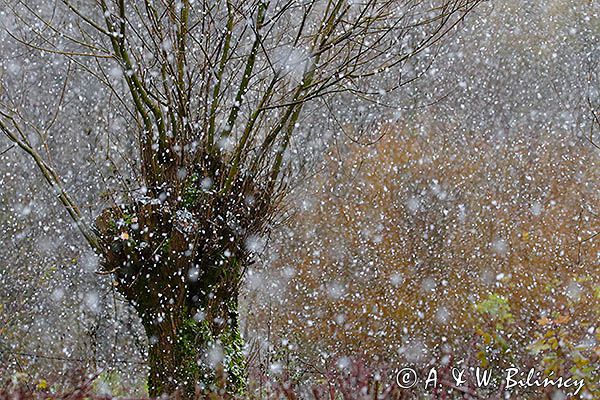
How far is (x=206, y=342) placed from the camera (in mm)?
5039

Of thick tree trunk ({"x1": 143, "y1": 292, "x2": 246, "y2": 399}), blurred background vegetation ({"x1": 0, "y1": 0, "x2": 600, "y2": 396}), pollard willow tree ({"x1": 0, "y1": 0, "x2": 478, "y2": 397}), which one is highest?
blurred background vegetation ({"x1": 0, "y1": 0, "x2": 600, "y2": 396})

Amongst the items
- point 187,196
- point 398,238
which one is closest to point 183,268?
point 187,196

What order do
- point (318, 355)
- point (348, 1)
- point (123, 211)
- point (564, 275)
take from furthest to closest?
1. point (318, 355)
2. point (564, 275)
3. point (348, 1)
4. point (123, 211)

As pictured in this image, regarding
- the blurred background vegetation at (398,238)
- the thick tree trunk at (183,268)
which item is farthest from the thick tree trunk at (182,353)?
the blurred background vegetation at (398,238)

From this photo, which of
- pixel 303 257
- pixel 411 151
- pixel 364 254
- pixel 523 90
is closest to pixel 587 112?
pixel 523 90

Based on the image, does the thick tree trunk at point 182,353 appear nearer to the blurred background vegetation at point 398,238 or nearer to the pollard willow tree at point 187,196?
the pollard willow tree at point 187,196

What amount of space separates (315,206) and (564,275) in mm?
3318

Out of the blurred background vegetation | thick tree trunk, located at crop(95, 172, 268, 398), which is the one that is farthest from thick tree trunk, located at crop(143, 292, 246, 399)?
the blurred background vegetation

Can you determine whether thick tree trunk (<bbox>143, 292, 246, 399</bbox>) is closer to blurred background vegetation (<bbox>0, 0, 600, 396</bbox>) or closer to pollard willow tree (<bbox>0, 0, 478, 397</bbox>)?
pollard willow tree (<bbox>0, 0, 478, 397</bbox>)

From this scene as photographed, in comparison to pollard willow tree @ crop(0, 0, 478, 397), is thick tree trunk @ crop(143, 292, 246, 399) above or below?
below

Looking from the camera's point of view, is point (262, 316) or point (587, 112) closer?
point (262, 316)

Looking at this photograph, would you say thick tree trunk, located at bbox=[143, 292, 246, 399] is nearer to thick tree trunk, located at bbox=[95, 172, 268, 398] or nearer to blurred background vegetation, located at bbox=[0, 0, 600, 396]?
thick tree trunk, located at bbox=[95, 172, 268, 398]

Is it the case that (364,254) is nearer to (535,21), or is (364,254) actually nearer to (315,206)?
(315,206)

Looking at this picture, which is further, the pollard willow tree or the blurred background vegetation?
the blurred background vegetation
